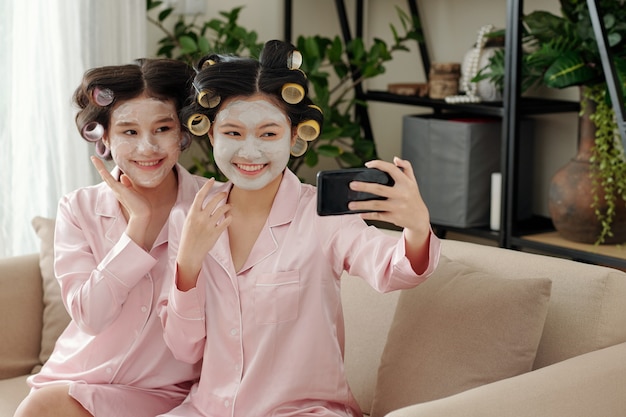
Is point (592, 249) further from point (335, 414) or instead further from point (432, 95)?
point (335, 414)

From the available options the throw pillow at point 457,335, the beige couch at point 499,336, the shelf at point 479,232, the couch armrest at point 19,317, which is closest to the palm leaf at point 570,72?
the shelf at point 479,232

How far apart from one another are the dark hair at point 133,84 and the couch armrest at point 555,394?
740 mm

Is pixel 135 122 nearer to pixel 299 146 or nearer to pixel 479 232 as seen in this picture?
pixel 299 146

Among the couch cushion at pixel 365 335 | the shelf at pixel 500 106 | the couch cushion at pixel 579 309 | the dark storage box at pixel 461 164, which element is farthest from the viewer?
the dark storage box at pixel 461 164

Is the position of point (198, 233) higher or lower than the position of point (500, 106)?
lower

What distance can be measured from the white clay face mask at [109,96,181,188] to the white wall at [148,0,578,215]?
1680 mm

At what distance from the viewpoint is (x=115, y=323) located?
1.86 metres

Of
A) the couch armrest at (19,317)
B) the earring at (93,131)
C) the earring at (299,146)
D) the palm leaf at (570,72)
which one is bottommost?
the couch armrest at (19,317)

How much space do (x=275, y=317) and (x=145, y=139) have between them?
1.43 feet

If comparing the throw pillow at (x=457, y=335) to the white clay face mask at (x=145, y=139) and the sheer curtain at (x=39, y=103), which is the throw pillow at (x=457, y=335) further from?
the sheer curtain at (x=39, y=103)

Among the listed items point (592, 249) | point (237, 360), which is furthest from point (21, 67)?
point (592, 249)

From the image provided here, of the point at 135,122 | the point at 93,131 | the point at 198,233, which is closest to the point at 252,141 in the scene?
the point at 198,233

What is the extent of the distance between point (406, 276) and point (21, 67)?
1846 millimetres

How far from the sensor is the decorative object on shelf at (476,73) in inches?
128
